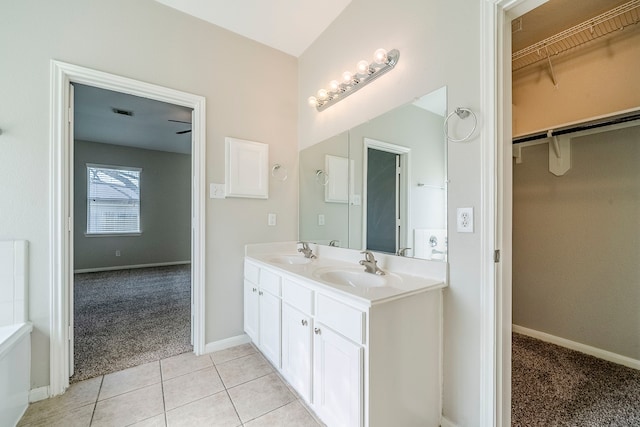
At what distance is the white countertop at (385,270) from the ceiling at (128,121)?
8.36 feet

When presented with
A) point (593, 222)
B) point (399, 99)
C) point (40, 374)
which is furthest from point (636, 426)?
point (40, 374)

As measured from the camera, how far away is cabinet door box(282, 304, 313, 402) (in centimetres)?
144

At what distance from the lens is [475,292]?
4.09ft

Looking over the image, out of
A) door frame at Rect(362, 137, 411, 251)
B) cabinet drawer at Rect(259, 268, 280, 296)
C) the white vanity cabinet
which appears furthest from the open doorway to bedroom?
door frame at Rect(362, 137, 411, 251)

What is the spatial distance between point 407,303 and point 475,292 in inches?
13.6

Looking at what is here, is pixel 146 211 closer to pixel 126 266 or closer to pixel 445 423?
pixel 126 266

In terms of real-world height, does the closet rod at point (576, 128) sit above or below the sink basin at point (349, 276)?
above

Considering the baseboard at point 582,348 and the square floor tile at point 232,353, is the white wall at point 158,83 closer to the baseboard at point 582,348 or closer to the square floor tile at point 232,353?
the square floor tile at point 232,353

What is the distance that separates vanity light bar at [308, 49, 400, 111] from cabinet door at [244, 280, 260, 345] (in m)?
1.67

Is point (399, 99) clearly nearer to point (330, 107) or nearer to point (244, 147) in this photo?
point (330, 107)

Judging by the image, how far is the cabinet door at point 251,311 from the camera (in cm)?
205

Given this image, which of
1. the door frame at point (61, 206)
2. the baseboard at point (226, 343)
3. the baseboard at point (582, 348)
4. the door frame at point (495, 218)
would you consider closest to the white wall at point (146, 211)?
the door frame at point (61, 206)

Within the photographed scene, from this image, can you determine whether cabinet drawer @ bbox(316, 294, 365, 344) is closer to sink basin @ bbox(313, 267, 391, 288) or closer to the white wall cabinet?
the white wall cabinet

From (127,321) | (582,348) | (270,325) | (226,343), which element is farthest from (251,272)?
(582,348)
